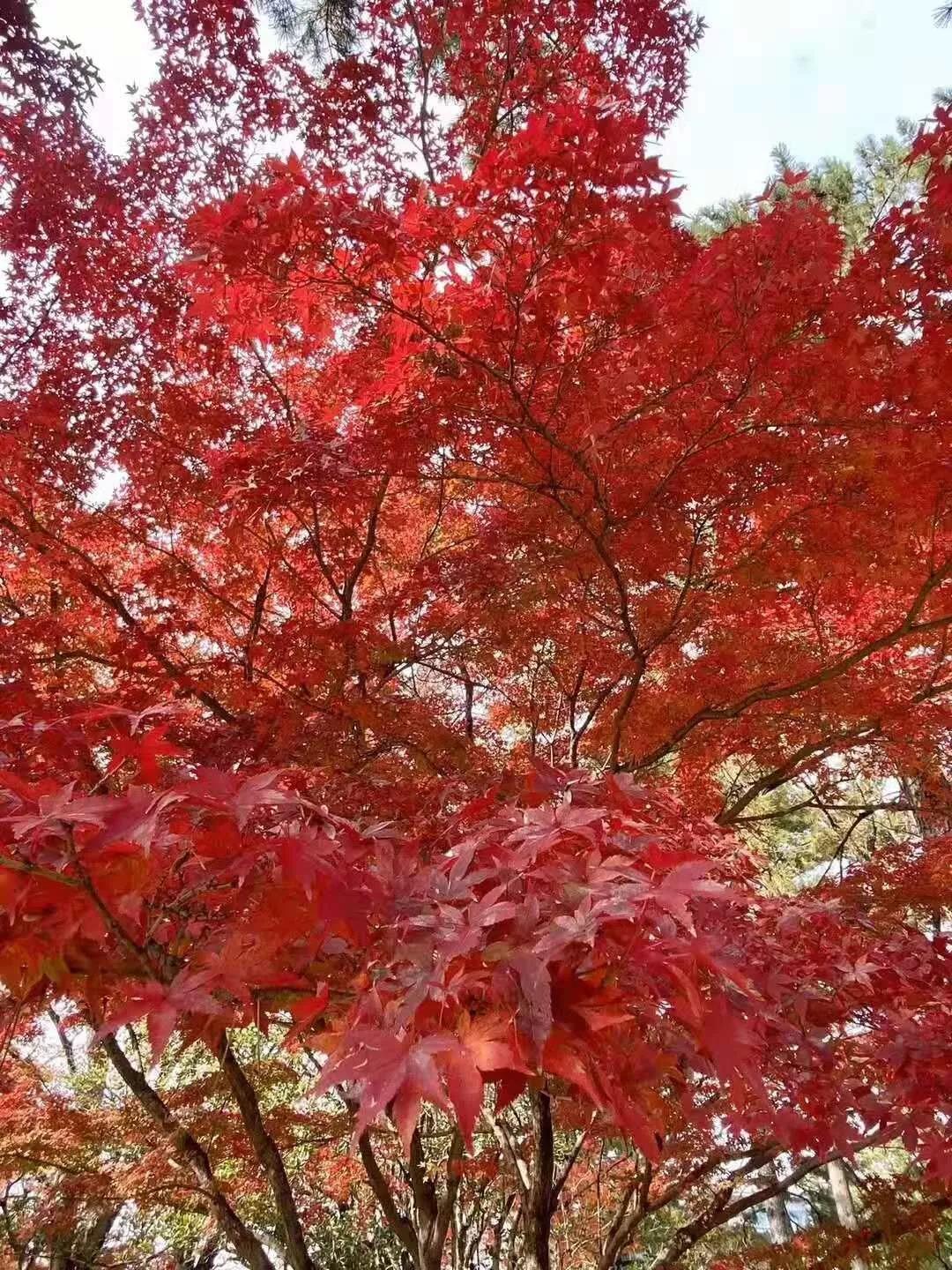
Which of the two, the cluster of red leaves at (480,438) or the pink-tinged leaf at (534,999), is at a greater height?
the cluster of red leaves at (480,438)

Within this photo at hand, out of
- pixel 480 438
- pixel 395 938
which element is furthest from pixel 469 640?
pixel 395 938

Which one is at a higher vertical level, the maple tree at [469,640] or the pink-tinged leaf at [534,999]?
the maple tree at [469,640]

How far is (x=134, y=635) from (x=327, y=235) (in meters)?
2.98

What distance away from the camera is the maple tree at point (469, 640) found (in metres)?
1.52

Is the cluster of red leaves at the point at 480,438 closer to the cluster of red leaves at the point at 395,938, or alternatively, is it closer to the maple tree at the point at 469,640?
the maple tree at the point at 469,640

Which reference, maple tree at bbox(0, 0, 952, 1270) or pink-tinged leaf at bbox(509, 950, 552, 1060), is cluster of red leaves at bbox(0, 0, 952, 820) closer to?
maple tree at bbox(0, 0, 952, 1270)

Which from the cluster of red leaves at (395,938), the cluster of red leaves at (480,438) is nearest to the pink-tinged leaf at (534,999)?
the cluster of red leaves at (395,938)

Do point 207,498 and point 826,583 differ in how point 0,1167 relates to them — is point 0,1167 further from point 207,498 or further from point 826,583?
point 826,583

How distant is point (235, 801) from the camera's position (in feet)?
4.77

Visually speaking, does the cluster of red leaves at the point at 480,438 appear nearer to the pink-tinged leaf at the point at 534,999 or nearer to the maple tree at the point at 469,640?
the maple tree at the point at 469,640

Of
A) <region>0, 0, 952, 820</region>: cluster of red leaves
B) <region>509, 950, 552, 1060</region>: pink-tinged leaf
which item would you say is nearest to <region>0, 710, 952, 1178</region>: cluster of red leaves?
<region>509, 950, 552, 1060</region>: pink-tinged leaf

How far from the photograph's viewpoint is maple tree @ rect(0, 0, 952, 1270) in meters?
1.52

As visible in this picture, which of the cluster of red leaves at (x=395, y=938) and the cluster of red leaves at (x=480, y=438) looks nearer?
the cluster of red leaves at (x=395, y=938)

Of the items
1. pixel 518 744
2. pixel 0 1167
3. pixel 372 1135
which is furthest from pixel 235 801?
pixel 372 1135
